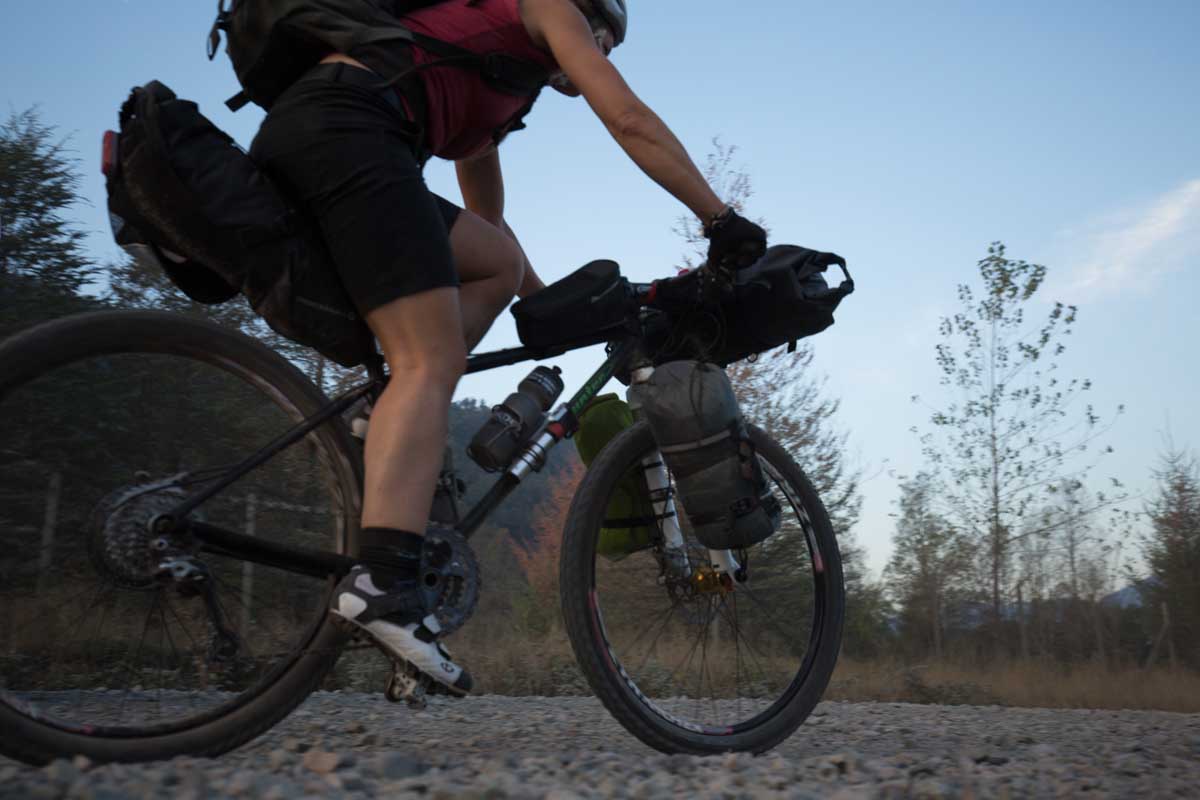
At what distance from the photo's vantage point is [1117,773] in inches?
96.7

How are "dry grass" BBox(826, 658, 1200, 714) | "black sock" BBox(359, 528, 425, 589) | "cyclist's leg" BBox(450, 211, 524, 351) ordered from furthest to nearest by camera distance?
"dry grass" BBox(826, 658, 1200, 714) < "cyclist's leg" BBox(450, 211, 524, 351) < "black sock" BBox(359, 528, 425, 589)

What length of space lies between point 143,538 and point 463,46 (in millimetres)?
1532

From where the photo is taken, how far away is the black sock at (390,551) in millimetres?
2143

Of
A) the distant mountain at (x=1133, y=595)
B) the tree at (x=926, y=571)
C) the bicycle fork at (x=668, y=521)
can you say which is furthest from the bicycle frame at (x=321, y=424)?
the distant mountain at (x=1133, y=595)

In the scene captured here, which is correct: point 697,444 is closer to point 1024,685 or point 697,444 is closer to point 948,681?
point 948,681

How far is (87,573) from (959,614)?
17280 millimetres

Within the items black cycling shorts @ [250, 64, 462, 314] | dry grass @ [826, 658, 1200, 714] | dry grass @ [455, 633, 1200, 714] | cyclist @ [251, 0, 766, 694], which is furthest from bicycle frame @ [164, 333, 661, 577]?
dry grass @ [826, 658, 1200, 714]

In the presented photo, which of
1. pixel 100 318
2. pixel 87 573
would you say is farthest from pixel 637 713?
pixel 100 318

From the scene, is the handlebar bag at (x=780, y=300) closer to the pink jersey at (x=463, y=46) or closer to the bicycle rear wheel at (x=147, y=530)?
the pink jersey at (x=463, y=46)

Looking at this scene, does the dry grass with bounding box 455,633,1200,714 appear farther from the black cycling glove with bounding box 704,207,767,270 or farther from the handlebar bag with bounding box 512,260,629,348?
the black cycling glove with bounding box 704,207,767,270

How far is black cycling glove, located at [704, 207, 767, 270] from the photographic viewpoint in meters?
2.63

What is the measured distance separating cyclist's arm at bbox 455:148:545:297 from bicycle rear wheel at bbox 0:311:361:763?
Answer: 1.05 meters

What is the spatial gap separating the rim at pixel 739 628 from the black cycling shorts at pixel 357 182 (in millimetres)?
1092

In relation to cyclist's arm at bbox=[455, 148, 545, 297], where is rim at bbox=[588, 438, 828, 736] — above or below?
→ below
